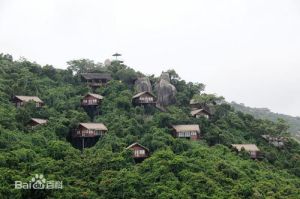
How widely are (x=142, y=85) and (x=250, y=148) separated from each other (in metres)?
18.8

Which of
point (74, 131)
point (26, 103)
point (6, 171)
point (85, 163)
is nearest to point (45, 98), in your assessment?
point (26, 103)

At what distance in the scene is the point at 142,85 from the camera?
227ft

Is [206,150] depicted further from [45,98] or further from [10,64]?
[10,64]

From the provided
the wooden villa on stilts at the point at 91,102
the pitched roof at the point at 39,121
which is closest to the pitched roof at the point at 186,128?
the wooden villa on stilts at the point at 91,102

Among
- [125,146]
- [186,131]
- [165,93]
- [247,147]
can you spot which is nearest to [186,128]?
[186,131]

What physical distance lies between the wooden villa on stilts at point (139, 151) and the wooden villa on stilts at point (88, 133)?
552 centimetres

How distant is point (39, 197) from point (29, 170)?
3.71 metres

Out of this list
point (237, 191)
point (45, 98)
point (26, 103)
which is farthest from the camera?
point (45, 98)

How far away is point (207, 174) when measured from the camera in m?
46.6

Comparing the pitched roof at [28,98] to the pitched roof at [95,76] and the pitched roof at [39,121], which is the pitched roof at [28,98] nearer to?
the pitched roof at [39,121]

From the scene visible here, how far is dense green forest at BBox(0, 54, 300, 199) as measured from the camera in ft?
137

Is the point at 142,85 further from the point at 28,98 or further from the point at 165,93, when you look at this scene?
the point at 28,98

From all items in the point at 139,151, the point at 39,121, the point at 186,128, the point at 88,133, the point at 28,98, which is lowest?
the point at 139,151

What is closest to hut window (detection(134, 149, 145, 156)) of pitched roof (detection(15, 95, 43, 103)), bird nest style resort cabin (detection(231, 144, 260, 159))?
bird nest style resort cabin (detection(231, 144, 260, 159))
